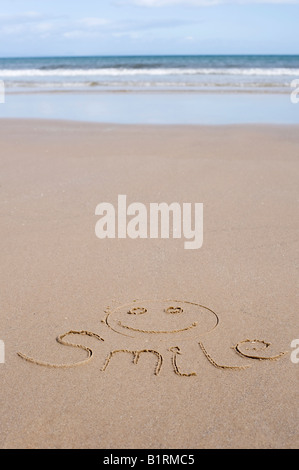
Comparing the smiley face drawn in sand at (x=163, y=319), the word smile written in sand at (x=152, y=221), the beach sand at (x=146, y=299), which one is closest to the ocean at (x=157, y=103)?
the beach sand at (x=146, y=299)

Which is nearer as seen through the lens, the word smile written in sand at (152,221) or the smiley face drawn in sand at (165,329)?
the smiley face drawn in sand at (165,329)

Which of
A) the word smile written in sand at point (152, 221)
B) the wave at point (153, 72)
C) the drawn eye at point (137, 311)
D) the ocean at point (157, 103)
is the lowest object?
the drawn eye at point (137, 311)

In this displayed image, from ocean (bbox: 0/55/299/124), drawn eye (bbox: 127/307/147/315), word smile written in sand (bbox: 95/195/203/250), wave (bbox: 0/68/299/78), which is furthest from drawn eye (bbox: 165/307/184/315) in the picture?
wave (bbox: 0/68/299/78)

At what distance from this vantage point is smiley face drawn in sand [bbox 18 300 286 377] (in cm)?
224

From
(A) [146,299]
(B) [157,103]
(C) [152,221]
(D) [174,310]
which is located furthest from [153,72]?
(D) [174,310]

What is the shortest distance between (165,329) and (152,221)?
1.47 metres

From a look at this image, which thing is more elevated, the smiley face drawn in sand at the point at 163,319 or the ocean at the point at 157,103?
the ocean at the point at 157,103

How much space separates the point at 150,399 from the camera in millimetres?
1982

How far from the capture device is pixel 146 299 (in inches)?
108

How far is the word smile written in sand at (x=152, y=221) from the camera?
3582mm

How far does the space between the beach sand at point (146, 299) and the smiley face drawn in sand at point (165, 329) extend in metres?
0.03

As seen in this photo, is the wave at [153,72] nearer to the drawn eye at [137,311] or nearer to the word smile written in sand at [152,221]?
the word smile written in sand at [152,221]

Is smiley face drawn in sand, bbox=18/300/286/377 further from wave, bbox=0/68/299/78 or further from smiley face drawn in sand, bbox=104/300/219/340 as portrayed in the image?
wave, bbox=0/68/299/78

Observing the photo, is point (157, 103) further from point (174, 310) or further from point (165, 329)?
point (165, 329)
